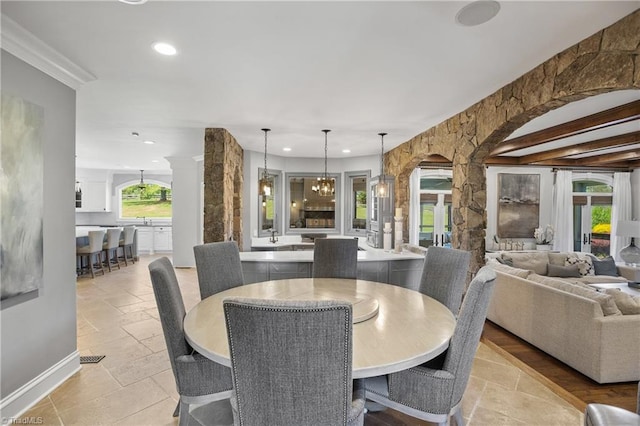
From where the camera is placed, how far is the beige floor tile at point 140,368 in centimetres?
264

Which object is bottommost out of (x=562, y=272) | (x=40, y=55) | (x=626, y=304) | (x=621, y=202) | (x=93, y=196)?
(x=562, y=272)

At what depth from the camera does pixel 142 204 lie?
9.84 m

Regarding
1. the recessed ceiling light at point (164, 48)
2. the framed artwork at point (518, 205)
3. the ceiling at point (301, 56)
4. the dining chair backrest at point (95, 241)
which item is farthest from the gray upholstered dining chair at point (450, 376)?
the framed artwork at point (518, 205)

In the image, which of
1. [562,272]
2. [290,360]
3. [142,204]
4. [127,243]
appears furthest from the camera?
[142,204]

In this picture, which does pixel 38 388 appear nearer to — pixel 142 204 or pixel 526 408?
pixel 526 408

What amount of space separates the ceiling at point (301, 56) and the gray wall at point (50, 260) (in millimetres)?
338

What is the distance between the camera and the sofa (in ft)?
8.46

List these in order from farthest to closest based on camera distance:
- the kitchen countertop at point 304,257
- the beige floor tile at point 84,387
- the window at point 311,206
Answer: the window at point 311,206
the kitchen countertop at point 304,257
the beige floor tile at point 84,387

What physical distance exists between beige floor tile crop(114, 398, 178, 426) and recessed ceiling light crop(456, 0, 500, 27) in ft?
10.1

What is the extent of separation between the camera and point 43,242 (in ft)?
7.76

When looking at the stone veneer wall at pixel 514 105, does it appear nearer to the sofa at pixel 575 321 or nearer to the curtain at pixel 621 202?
the sofa at pixel 575 321

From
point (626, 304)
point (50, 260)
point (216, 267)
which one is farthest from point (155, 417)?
point (626, 304)

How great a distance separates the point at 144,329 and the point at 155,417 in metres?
1.80

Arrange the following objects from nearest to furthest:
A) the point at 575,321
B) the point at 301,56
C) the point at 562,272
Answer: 1. the point at 301,56
2. the point at 575,321
3. the point at 562,272
